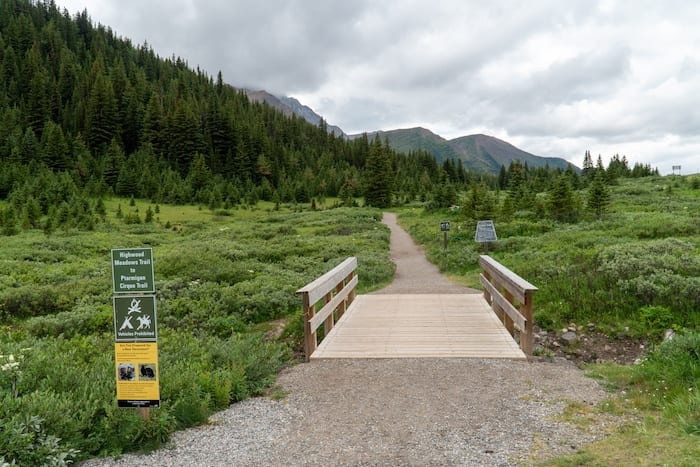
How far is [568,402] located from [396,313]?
5.46 metres

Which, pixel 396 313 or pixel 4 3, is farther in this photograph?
pixel 4 3

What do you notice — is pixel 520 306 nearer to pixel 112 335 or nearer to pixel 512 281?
pixel 512 281

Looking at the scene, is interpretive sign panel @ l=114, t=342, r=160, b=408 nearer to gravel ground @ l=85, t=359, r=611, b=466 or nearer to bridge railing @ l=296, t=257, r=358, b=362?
gravel ground @ l=85, t=359, r=611, b=466

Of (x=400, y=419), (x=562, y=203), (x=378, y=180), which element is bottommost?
(x=400, y=419)

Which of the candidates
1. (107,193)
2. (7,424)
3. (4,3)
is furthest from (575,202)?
(4,3)

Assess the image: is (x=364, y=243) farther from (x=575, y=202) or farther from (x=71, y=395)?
(x=71, y=395)

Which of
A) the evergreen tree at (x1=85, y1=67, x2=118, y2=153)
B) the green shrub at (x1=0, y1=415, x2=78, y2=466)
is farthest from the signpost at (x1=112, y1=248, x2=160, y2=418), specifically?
the evergreen tree at (x1=85, y1=67, x2=118, y2=153)

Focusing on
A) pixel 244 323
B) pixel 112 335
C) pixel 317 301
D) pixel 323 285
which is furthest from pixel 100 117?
pixel 323 285

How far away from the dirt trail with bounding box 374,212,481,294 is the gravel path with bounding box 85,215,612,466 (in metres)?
6.98

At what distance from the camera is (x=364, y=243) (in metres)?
24.7

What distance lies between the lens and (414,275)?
1805 centimetres

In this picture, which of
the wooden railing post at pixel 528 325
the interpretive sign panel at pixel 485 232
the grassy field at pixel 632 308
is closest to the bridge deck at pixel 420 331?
the wooden railing post at pixel 528 325

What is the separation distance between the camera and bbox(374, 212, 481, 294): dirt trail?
47.2 ft

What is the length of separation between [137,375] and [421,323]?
20.3ft
